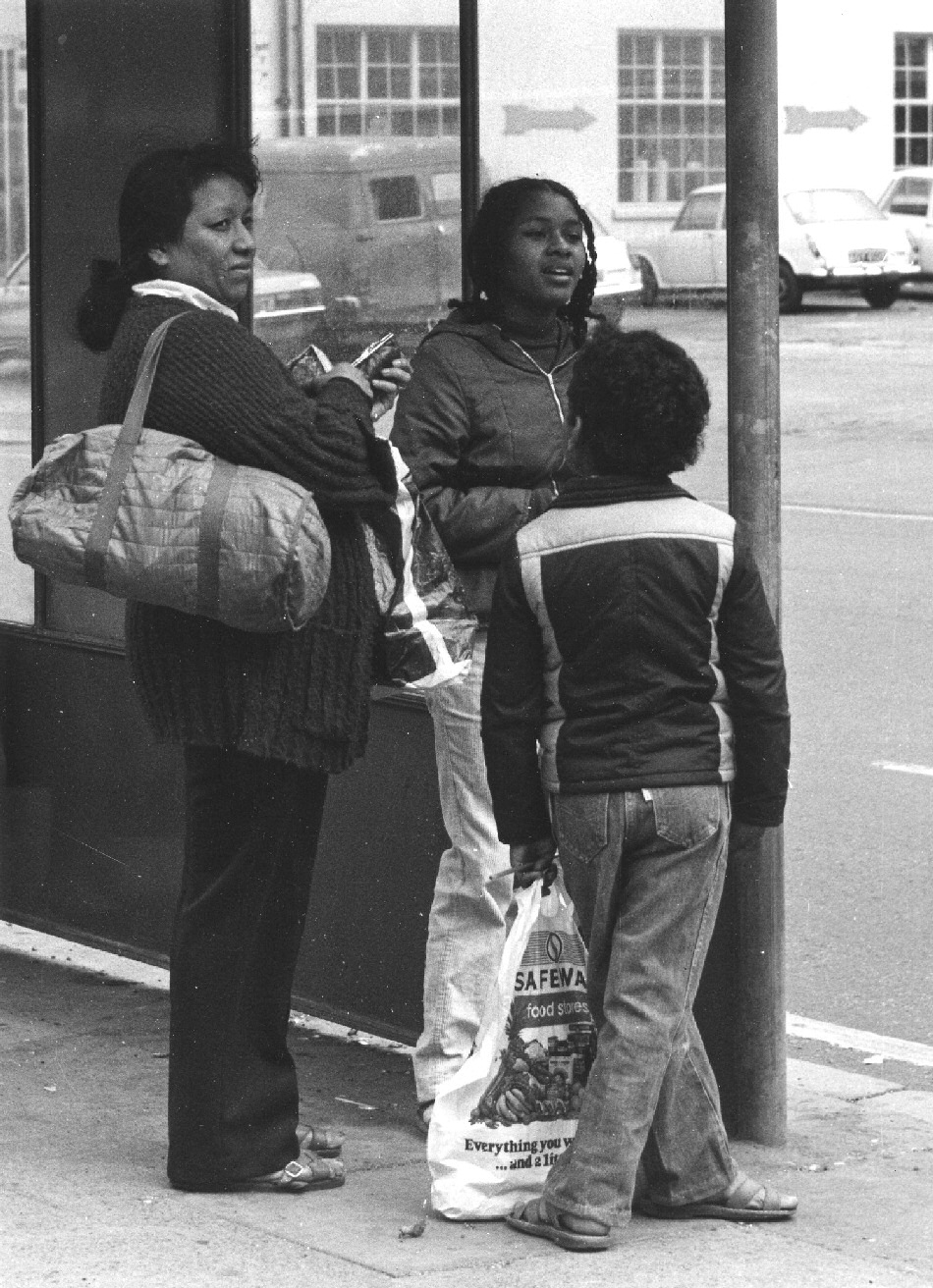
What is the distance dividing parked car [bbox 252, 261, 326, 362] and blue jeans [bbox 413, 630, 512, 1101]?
46.1 inches

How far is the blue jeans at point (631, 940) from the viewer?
142 inches

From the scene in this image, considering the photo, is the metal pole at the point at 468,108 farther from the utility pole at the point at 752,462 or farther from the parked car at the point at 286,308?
the utility pole at the point at 752,462

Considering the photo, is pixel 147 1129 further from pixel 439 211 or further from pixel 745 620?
pixel 439 211

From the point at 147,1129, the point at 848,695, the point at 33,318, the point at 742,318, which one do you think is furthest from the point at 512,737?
the point at 848,695

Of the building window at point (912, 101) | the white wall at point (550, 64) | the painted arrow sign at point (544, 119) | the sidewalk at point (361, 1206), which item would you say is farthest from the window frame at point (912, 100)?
the sidewalk at point (361, 1206)

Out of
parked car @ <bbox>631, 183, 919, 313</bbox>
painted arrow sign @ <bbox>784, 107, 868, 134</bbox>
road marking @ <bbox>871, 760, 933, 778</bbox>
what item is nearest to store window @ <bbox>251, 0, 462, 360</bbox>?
road marking @ <bbox>871, 760, 933, 778</bbox>

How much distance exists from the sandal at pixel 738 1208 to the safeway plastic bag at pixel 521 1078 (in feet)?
0.68

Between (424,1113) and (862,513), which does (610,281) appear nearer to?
(424,1113)

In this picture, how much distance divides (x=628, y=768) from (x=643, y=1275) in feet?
2.54

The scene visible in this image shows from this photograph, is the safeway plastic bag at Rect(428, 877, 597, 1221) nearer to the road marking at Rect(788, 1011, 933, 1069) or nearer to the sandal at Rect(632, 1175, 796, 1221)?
the sandal at Rect(632, 1175, 796, 1221)

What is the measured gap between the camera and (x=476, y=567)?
4188 mm

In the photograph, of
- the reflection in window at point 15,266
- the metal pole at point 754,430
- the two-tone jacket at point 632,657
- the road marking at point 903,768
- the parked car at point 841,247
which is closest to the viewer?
the two-tone jacket at point 632,657

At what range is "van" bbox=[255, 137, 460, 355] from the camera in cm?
482

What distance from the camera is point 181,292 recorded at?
3828mm
